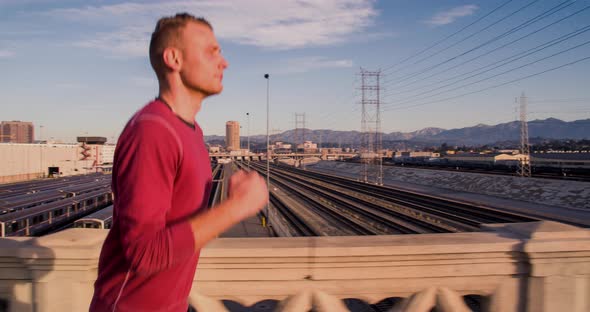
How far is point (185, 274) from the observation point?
55.2 inches

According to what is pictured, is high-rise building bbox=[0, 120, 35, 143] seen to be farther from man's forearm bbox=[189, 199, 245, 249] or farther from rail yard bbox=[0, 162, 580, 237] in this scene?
man's forearm bbox=[189, 199, 245, 249]

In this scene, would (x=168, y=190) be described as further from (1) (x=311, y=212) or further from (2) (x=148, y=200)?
(1) (x=311, y=212)

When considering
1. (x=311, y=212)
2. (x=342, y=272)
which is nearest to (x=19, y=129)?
(x=311, y=212)

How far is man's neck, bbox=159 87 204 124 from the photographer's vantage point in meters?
1.38

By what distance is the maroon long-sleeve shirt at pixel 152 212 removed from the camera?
3.73ft

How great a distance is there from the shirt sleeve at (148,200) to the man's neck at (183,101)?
205 millimetres

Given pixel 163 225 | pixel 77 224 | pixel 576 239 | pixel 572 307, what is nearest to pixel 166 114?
pixel 163 225

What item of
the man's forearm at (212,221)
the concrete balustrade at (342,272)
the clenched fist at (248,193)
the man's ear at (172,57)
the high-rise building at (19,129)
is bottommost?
the concrete balustrade at (342,272)

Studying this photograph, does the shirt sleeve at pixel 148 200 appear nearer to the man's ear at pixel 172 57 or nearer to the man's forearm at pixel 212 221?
the man's forearm at pixel 212 221

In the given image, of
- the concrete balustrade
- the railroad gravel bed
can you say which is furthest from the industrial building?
the concrete balustrade

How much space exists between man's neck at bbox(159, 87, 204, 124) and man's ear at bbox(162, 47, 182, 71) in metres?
0.09

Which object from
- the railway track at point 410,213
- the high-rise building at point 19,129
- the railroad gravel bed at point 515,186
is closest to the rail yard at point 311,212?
the railway track at point 410,213

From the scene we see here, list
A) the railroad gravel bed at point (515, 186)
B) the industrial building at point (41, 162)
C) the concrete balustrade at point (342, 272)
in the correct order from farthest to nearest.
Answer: the industrial building at point (41, 162), the railroad gravel bed at point (515, 186), the concrete balustrade at point (342, 272)

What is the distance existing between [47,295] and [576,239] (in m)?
3.11
